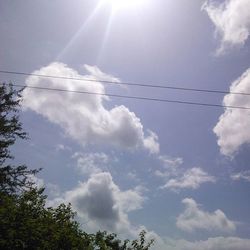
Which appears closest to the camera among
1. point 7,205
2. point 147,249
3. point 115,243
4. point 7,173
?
point 7,205

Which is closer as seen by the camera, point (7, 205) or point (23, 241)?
point (23, 241)

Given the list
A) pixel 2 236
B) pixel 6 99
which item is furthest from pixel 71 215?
pixel 6 99

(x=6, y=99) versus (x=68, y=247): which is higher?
(x=6, y=99)

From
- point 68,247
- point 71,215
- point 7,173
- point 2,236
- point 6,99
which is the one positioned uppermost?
point 6,99

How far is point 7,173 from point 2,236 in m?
15.1

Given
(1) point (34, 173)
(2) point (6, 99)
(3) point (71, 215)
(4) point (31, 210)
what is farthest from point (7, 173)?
(4) point (31, 210)

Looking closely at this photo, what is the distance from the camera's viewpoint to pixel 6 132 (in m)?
35.4

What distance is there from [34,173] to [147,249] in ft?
43.2

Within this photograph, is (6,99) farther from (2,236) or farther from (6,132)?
(2,236)

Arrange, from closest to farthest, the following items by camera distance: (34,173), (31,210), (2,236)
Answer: (2,236), (31,210), (34,173)

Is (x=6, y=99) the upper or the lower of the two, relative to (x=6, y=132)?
upper

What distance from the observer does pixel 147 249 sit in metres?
27.4

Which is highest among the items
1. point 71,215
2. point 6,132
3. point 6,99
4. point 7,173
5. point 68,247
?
point 6,99

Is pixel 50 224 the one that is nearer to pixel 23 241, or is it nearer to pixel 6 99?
pixel 23 241
